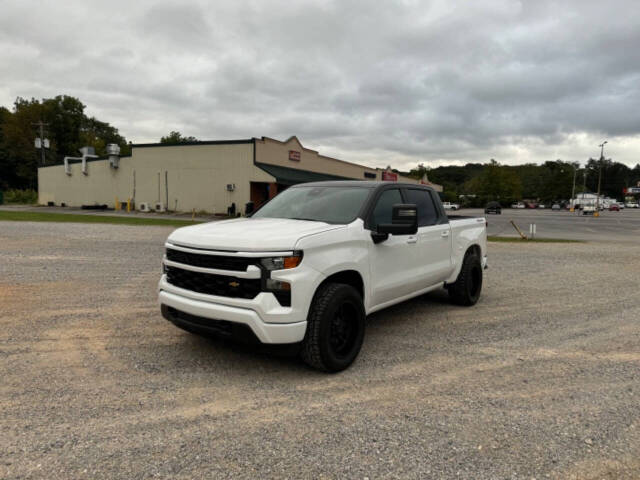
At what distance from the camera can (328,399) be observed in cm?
332

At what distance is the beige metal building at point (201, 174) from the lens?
30.9m

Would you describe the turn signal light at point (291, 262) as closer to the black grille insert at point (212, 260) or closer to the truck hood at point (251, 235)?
the truck hood at point (251, 235)

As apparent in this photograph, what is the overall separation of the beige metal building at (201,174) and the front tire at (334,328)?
2376 cm

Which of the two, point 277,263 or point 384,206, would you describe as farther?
point 384,206

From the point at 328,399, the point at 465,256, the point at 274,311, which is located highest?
the point at 465,256

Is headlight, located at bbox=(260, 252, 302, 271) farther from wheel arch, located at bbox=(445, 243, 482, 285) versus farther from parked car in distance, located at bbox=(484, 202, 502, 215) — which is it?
parked car in distance, located at bbox=(484, 202, 502, 215)

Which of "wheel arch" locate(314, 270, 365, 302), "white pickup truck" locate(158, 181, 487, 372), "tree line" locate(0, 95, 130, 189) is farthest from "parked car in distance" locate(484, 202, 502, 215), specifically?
"tree line" locate(0, 95, 130, 189)

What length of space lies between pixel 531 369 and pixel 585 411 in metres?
0.80

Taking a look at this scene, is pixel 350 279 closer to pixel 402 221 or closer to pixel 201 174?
pixel 402 221

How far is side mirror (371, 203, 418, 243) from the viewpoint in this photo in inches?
155

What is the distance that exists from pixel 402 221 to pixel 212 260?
5.82ft

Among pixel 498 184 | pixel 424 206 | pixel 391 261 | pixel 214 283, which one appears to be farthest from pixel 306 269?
pixel 498 184

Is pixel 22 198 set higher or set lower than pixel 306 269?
higher

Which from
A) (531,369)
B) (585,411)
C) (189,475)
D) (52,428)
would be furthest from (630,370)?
(52,428)
